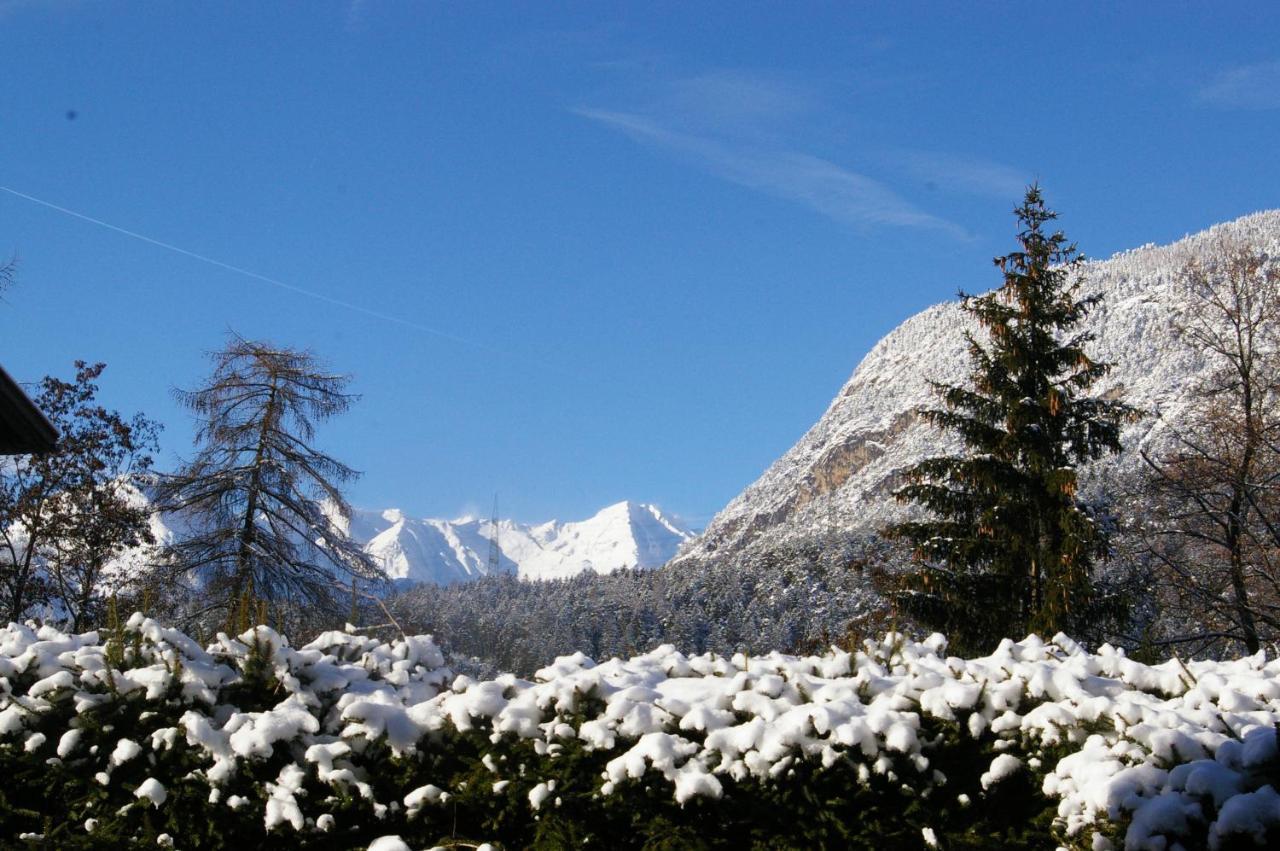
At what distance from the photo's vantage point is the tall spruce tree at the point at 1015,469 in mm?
16906

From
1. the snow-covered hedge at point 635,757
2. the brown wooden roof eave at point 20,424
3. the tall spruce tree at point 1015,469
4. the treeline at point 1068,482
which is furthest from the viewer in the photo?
the tall spruce tree at point 1015,469

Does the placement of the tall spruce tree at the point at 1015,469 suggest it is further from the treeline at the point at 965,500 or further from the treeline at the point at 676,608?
the treeline at the point at 676,608

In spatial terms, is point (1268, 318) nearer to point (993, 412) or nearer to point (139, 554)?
point (993, 412)

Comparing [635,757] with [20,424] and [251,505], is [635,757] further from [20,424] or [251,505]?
[251,505]

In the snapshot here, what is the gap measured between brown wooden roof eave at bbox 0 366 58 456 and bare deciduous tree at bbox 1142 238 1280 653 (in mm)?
12265

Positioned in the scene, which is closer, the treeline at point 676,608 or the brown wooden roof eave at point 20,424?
the brown wooden roof eave at point 20,424

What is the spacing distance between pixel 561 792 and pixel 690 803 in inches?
17.6

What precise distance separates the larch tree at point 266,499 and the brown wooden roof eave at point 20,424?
10290 millimetres

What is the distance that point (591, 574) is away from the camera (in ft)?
355

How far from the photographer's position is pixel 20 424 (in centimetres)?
682

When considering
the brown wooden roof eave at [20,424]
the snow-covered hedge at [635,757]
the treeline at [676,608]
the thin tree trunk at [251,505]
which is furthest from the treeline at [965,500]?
the treeline at [676,608]

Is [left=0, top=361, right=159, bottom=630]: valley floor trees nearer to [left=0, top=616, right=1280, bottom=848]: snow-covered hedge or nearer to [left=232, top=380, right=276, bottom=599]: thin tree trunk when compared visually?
[left=232, top=380, right=276, bottom=599]: thin tree trunk

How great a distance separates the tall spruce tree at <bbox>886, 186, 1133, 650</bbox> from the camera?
16906 millimetres

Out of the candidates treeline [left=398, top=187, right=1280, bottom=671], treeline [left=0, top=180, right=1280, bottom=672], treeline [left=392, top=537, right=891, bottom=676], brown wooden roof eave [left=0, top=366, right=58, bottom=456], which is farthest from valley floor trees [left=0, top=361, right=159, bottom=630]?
treeline [left=392, top=537, right=891, bottom=676]
